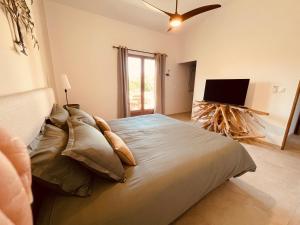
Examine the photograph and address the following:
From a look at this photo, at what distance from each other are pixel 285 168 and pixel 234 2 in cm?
366

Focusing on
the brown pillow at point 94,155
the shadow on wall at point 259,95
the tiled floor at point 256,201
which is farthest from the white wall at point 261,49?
the brown pillow at point 94,155

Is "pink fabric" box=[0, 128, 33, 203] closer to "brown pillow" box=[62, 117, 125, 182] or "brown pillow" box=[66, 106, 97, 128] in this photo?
"brown pillow" box=[62, 117, 125, 182]

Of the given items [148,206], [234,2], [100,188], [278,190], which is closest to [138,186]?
[148,206]

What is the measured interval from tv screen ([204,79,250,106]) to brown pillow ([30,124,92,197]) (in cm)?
338

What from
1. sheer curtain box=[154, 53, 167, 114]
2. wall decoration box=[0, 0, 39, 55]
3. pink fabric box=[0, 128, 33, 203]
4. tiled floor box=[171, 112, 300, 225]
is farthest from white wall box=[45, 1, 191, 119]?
pink fabric box=[0, 128, 33, 203]

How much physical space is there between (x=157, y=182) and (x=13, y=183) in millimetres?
→ 858

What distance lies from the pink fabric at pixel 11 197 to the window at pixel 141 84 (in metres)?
4.08

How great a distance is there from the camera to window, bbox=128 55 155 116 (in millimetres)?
4301

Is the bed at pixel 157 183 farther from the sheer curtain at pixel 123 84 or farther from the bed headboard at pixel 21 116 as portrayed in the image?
the sheer curtain at pixel 123 84

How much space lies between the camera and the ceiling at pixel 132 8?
124 inches

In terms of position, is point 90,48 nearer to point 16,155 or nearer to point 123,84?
point 123,84

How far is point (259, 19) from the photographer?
3.03m

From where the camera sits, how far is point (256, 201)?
157 cm

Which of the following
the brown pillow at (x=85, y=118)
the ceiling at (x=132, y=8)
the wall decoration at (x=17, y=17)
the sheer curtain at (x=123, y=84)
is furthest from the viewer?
the sheer curtain at (x=123, y=84)
